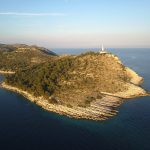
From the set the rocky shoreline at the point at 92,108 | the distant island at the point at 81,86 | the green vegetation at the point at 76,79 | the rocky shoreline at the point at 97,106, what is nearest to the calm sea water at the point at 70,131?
the rocky shoreline at the point at 92,108

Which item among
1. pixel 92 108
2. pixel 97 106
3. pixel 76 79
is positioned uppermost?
pixel 76 79

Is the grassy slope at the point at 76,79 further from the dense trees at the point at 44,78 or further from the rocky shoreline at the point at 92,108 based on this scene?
the rocky shoreline at the point at 92,108

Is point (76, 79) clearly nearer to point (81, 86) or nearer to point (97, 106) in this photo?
point (81, 86)

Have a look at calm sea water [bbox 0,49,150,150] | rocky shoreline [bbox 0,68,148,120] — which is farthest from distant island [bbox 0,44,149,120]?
calm sea water [bbox 0,49,150,150]

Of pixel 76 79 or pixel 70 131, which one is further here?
pixel 76 79

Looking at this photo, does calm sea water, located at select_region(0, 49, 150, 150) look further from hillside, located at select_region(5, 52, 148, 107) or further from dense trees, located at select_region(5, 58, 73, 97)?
dense trees, located at select_region(5, 58, 73, 97)

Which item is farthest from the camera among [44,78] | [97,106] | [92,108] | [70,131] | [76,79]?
[76,79]

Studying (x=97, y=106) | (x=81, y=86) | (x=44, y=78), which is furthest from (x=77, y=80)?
(x=97, y=106)

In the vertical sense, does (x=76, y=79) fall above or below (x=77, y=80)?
above
